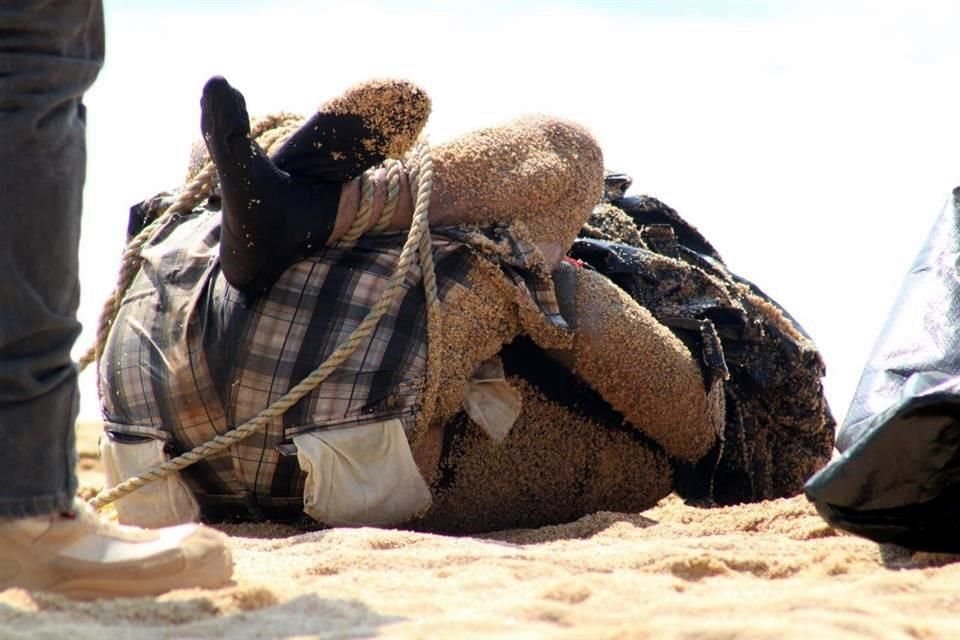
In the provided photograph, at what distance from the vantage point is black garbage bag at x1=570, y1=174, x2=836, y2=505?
414 cm

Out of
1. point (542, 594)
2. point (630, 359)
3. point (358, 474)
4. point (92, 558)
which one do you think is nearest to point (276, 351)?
point (358, 474)

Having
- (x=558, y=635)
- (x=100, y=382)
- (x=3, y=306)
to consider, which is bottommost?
(x=100, y=382)

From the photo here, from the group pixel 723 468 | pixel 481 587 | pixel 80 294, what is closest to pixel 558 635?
pixel 481 587

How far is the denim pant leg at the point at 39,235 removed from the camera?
8.06 ft

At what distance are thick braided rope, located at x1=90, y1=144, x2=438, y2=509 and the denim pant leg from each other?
3.33 ft

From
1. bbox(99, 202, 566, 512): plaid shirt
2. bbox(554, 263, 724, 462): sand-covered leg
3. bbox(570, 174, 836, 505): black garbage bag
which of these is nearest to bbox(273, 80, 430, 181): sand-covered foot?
bbox(99, 202, 566, 512): plaid shirt

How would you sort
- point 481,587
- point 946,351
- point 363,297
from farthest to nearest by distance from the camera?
point 363,297 → point 946,351 → point 481,587

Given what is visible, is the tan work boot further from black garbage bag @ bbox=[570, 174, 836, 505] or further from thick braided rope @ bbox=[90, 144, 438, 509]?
black garbage bag @ bbox=[570, 174, 836, 505]

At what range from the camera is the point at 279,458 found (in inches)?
145

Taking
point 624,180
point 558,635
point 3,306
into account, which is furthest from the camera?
point 624,180

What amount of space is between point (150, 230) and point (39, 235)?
1.61m

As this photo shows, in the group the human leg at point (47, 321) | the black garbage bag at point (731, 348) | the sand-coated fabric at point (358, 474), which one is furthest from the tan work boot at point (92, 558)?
the black garbage bag at point (731, 348)

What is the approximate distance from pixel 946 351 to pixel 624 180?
158cm

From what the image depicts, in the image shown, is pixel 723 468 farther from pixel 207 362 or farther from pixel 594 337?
pixel 207 362
